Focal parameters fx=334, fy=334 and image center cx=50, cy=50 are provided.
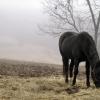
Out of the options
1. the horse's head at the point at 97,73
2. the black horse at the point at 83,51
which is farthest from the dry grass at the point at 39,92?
the black horse at the point at 83,51

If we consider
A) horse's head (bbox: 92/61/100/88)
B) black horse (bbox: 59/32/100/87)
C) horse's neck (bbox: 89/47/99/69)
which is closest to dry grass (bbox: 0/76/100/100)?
horse's head (bbox: 92/61/100/88)

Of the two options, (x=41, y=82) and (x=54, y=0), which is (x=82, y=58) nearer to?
(x=41, y=82)

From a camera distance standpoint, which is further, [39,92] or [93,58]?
[93,58]

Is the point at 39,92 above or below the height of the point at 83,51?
below

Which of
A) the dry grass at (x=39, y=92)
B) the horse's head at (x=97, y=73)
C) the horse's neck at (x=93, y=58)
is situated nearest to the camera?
the dry grass at (x=39, y=92)

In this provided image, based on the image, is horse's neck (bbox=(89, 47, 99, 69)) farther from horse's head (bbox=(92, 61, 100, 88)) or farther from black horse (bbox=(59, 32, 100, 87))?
horse's head (bbox=(92, 61, 100, 88))

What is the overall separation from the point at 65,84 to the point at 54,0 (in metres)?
15.6

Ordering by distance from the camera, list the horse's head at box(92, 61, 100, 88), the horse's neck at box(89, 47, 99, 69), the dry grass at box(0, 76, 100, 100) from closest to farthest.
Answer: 1. the dry grass at box(0, 76, 100, 100)
2. the horse's head at box(92, 61, 100, 88)
3. the horse's neck at box(89, 47, 99, 69)

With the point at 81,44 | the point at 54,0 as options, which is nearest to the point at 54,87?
the point at 81,44

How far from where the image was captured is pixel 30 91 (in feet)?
33.0

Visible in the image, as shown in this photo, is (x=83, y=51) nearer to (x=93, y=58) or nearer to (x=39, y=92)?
(x=93, y=58)

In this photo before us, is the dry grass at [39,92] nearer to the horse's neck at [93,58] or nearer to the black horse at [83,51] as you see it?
the black horse at [83,51]

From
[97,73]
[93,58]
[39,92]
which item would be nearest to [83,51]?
[93,58]

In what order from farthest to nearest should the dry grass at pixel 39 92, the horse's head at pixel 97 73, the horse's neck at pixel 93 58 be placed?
1. the horse's neck at pixel 93 58
2. the horse's head at pixel 97 73
3. the dry grass at pixel 39 92
